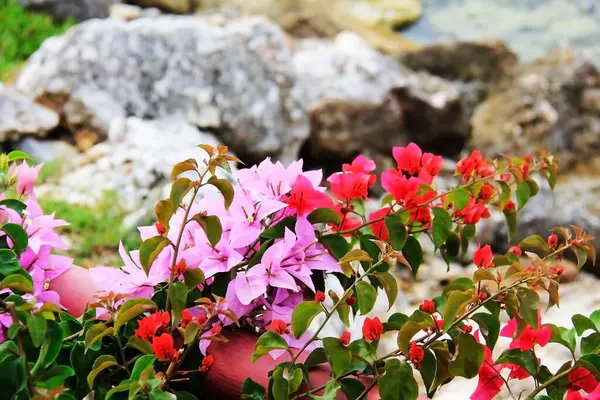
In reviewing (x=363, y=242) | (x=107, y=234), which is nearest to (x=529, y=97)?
(x=107, y=234)

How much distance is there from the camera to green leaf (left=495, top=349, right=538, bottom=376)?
28.1 inches

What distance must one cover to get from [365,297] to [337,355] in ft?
0.19

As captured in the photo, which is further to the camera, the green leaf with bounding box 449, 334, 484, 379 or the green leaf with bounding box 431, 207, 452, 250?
the green leaf with bounding box 431, 207, 452, 250

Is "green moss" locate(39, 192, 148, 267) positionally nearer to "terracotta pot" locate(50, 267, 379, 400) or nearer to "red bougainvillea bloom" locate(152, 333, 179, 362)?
"terracotta pot" locate(50, 267, 379, 400)

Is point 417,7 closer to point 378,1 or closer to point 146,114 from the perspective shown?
point 378,1

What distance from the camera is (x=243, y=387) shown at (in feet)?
2.34

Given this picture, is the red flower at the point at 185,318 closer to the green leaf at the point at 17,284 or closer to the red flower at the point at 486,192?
the green leaf at the point at 17,284

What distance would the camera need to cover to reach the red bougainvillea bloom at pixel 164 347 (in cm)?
63

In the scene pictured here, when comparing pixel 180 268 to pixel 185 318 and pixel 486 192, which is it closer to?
pixel 185 318

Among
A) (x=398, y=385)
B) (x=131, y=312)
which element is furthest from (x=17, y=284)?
(x=398, y=385)

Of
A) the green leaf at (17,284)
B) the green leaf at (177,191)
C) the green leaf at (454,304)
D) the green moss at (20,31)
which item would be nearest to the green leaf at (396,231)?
the green leaf at (454,304)

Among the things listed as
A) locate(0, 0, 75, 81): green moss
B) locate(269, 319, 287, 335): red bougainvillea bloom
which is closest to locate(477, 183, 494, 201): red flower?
locate(269, 319, 287, 335): red bougainvillea bloom

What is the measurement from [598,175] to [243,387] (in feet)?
15.1

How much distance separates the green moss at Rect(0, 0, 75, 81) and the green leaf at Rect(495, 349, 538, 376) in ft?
12.1
